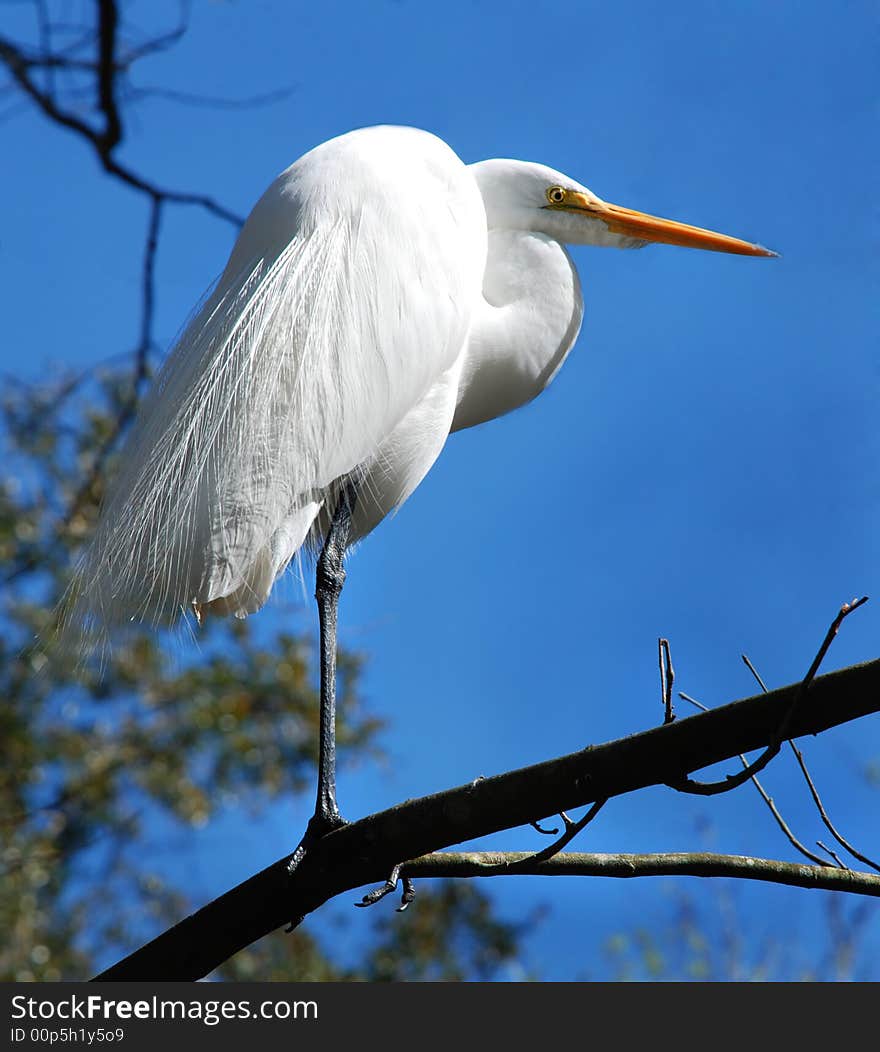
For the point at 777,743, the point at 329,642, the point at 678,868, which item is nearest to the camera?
the point at 777,743

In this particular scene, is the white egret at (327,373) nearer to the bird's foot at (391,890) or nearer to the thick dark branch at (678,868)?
the bird's foot at (391,890)

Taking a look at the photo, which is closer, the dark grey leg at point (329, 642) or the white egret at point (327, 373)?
the dark grey leg at point (329, 642)

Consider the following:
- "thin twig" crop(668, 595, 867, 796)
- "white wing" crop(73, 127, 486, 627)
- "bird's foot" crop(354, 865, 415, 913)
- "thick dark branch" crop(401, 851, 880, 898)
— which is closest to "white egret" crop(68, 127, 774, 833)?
"white wing" crop(73, 127, 486, 627)

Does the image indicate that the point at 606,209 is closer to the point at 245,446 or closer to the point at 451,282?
the point at 451,282

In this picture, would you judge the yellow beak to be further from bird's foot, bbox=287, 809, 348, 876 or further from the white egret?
bird's foot, bbox=287, 809, 348, 876

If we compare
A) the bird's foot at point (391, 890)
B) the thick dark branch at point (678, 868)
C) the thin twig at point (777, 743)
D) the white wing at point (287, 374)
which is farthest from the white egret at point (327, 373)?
the thin twig at point (777, 743)

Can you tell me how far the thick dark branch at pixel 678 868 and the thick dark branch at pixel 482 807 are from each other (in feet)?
0.09

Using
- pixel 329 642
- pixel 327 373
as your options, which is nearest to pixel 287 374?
pixel 327 373

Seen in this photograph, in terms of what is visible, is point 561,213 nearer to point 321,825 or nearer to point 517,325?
point 517,325

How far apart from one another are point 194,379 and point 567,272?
2.67 ft

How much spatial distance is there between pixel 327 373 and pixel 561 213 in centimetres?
74

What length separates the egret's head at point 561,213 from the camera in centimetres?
254

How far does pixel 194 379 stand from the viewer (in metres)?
2.14

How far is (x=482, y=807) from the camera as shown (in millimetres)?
1385
